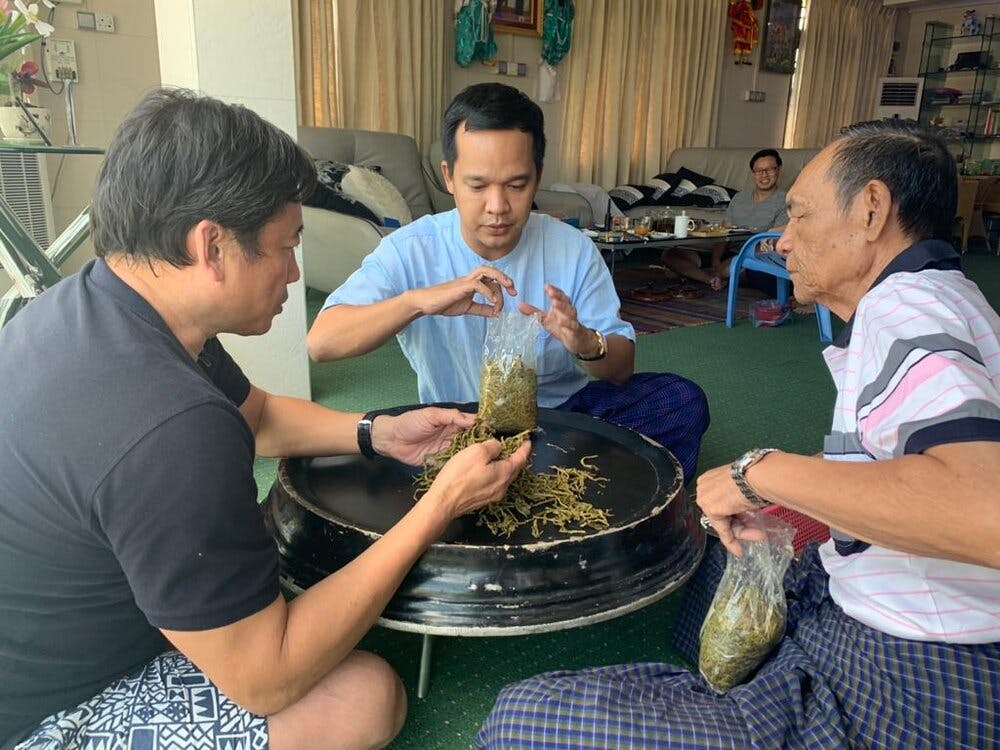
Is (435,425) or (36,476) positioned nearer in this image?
(36,476)

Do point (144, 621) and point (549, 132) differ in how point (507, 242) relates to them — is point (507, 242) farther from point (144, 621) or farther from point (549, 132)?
point (549, 132)

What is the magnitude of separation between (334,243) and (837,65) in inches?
320

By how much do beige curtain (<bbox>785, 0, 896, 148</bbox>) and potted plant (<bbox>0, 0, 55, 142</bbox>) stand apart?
28.2ft

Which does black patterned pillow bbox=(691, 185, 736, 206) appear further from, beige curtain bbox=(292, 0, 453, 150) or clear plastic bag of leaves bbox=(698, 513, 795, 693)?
clear plastic bag of leaves bbox=(698, 513, 795, 693)

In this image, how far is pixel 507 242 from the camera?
1.97 meters

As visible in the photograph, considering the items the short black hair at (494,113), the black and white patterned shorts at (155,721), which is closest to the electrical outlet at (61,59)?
the short black hair at (494,113)

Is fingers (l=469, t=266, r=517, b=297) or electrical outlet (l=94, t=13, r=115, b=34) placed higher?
electrical outlet (l=94, t=13, r=115, b=34)

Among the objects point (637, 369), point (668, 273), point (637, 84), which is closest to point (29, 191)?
point (637, 369)

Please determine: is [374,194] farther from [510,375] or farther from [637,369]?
[510,375]

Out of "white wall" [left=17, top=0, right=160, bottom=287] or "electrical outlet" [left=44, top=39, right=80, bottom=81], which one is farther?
"white wall" [left=17, top=0, right=160, bottom=287]

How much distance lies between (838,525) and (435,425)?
0.82 m

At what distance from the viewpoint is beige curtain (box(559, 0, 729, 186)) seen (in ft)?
24.0

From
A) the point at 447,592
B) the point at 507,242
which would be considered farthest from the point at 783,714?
the point at 507,242

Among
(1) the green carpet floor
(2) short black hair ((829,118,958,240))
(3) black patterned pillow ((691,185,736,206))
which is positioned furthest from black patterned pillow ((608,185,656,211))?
(2) short black hair ((829,118,958,240))
